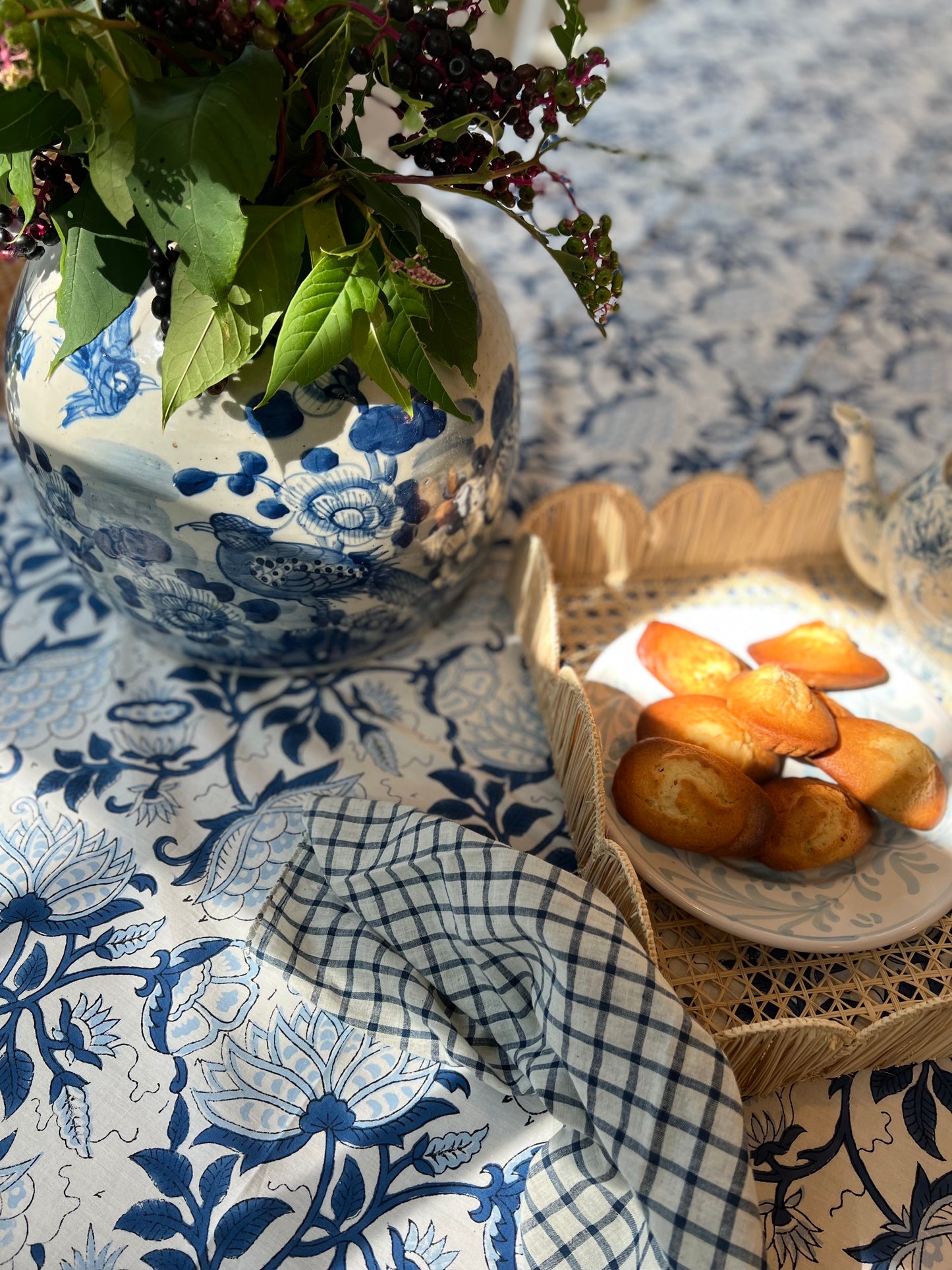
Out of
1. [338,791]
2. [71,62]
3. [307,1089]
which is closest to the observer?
[71,62]

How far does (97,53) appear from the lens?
307 mm

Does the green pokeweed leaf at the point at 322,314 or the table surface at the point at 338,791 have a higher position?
the green pokeweed leaf at the point at 322,314

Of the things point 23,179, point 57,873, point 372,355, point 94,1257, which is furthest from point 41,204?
point 94,1257

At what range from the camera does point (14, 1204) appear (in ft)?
1.22

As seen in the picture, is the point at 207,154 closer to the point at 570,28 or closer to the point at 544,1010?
the point at 570,28

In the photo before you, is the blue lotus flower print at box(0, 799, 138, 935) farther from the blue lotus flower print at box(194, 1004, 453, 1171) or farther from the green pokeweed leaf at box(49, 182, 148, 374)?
the green pokeweed leaf at box(49, 182, 148, 374)

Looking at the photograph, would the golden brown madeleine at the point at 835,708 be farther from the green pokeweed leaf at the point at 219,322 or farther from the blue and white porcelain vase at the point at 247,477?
the green pokeweed leaf at the point at 219,322

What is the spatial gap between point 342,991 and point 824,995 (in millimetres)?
220

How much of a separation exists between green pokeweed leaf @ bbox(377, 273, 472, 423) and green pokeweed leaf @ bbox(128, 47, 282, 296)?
7 centimetres

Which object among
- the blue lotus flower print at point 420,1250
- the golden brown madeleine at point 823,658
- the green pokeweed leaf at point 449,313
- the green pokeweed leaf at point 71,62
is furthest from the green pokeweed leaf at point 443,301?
the blue lotus flower print at point 420,1250

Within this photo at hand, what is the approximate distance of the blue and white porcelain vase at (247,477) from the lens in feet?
1.34

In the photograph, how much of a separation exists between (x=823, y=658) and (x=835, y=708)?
37mm

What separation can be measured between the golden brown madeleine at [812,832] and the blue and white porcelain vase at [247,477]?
0.21 m

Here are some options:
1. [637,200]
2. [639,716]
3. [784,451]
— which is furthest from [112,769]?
[637,200]
